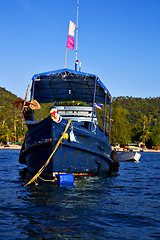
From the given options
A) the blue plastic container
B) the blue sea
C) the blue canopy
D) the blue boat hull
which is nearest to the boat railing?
the blue canopy

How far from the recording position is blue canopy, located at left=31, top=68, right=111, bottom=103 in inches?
606

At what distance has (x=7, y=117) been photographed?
93.1 meters

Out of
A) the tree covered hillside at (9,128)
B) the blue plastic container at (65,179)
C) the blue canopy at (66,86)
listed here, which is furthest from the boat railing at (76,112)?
the tree covered hillside at (9,128)

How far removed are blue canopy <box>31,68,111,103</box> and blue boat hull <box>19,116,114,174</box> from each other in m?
3.39

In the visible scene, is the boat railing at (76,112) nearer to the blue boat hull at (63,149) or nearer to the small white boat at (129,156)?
the blue boat hull at (63,149)

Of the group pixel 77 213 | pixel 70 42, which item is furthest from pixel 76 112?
pixel 77 213

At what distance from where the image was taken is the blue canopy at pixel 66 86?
15.4m

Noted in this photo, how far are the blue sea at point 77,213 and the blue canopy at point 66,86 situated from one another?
6.86 m

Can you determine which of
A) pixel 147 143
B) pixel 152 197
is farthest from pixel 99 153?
pixel 147 143

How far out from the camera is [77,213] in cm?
712

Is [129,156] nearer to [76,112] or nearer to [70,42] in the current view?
[76,112]

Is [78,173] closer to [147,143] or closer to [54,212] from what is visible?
[54,212]

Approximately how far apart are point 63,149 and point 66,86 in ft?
23.5

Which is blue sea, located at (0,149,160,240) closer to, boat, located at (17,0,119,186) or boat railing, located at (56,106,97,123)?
boat, located at (17,0,119,186)
